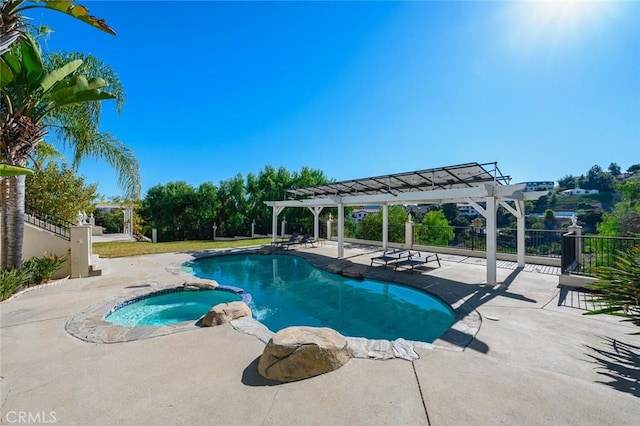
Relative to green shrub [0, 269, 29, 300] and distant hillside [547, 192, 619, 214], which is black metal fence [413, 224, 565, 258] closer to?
green shrub [0, 269, 29, 300]

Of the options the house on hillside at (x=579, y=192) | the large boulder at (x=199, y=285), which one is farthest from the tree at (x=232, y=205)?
the house on hillside at (x=579, y=192)

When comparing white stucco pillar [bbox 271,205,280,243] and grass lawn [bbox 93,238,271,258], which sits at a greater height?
white stucco pillar [bbox 271,205,280,243]

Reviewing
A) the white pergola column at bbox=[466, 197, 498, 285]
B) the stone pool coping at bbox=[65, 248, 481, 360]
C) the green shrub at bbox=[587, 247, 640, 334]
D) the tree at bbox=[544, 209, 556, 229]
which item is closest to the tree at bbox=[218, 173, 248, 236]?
the stone pool coping at bbox=[65, 248, 481, 360]

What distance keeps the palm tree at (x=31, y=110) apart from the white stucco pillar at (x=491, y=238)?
35.2 feet

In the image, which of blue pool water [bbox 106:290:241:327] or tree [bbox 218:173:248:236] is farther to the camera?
tree [bbox 218:173:248:236]

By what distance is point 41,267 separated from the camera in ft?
24.8

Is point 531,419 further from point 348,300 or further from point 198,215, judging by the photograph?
point 198,215

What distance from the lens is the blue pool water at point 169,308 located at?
19.3ft

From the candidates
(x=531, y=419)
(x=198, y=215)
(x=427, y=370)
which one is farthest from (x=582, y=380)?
(x=198, y=215)

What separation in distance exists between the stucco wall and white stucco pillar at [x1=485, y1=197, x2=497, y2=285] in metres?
13.4

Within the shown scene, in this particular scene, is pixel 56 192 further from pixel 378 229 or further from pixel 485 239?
pixel 485 239

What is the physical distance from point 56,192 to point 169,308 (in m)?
12.4

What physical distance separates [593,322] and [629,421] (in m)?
3.58

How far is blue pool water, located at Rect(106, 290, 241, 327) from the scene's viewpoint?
5.87 meters
